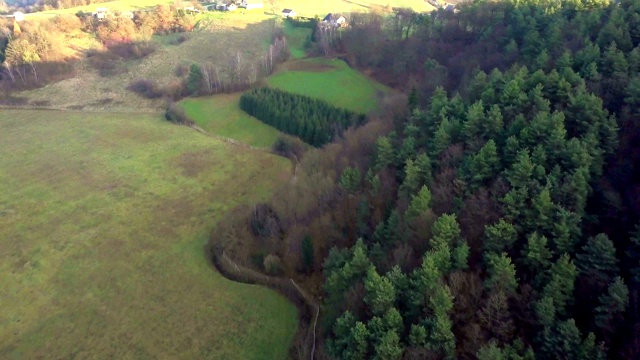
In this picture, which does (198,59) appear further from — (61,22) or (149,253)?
(149,253)

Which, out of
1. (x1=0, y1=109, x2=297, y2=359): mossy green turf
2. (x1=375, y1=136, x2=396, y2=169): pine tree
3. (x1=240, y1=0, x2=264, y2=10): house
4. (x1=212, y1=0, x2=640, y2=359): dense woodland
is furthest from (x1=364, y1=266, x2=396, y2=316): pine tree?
(x1=240, y1=0, x2=264, y2=10): house

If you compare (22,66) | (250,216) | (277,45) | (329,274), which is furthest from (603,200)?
(22,66)

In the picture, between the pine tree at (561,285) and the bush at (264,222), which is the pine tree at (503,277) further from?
the bush at (264,222)

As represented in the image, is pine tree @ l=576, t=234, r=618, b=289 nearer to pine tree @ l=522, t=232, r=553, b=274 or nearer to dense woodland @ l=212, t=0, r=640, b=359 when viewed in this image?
dense woodland @ l=212, t=0, r=640, b=359

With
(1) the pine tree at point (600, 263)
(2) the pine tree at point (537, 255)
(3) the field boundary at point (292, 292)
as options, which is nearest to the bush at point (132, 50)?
(3) the field boundary at point (292, 292)

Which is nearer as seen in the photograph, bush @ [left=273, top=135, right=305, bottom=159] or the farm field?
bush @ [left=273, top=135, right=305, bottom=159]

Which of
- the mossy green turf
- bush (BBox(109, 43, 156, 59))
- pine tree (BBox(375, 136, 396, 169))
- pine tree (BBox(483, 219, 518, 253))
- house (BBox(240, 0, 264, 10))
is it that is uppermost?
house (BBox(240, 0, 264, 10))
